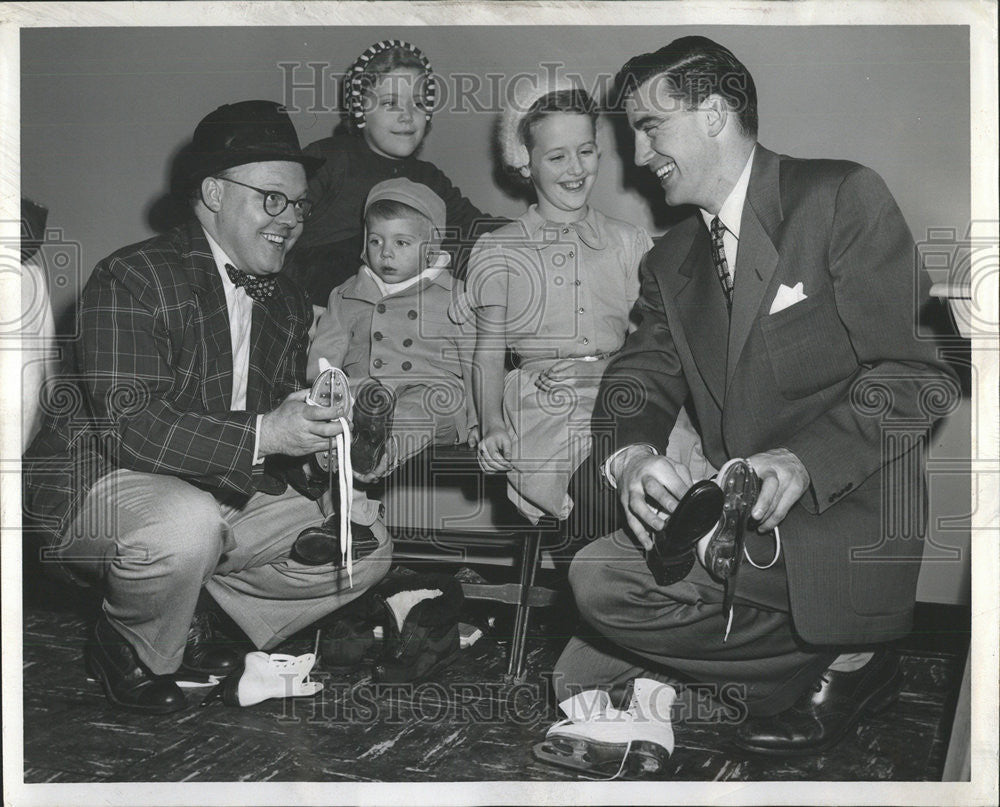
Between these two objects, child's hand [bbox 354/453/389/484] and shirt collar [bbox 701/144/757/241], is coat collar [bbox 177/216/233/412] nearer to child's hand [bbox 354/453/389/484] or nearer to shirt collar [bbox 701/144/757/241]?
child's hand [bbox 354/453/389/484]

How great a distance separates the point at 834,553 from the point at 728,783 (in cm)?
65

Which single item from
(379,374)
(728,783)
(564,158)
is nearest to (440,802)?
(728,783)

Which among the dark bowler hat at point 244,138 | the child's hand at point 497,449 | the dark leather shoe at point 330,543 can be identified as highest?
the dark bowler hat at point 244,138

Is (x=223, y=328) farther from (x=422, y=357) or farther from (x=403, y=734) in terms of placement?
(x=403, y=734)

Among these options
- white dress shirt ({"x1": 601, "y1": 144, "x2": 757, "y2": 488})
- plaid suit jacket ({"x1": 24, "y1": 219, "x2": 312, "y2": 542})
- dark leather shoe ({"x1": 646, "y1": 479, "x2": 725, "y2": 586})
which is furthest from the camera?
plaid suit jacket ({"x1": 24, "y1": 219, "x2": 312, "y2": 542})

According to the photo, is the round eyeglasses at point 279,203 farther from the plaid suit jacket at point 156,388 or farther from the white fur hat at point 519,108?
the white fur hat at point 519,108

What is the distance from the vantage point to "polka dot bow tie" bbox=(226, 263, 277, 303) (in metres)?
2.93

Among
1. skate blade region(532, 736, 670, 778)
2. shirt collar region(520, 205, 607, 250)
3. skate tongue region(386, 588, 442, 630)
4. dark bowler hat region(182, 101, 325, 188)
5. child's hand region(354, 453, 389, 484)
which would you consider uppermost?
dark bowler hat region(182, 101, 325, 188)

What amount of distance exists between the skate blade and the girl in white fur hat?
0.60 meters

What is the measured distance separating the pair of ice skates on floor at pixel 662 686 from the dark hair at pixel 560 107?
103cm

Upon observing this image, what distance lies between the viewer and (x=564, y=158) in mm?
2824

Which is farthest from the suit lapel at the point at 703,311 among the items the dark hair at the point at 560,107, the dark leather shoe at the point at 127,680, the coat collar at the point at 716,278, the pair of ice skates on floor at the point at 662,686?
the dark leather shoe at the point at 127,680

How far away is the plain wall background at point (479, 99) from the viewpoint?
279 cm

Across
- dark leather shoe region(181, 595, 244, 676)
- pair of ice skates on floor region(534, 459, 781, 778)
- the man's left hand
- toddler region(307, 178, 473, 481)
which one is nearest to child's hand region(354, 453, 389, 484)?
toddler region(307, 178, 473, 481)
